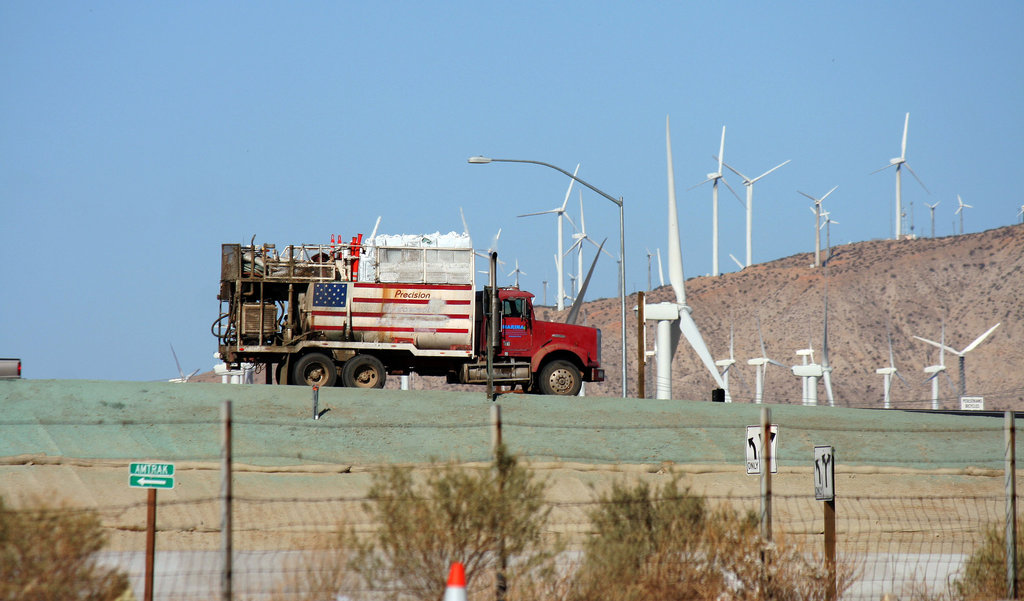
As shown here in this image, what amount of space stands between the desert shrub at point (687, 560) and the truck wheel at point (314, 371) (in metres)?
17.7

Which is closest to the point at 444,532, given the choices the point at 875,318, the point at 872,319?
the point at 872,319

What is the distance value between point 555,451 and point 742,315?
120822 millimetres

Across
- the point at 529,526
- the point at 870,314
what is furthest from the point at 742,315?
the point at 529,526

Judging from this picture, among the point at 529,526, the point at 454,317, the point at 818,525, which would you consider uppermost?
the point at 454,317

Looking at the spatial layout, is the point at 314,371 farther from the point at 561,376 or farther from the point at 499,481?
the point at 499,481

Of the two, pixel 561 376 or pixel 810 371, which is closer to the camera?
pixel 561 376

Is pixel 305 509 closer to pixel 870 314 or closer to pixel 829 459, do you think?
pixel 829 459

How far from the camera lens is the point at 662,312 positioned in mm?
41969

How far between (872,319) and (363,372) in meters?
115

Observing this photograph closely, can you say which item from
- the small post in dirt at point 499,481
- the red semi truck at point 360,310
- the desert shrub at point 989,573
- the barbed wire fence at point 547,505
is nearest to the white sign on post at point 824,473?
the desert shrub at point 989,573

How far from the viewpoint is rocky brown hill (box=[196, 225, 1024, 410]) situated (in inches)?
4776

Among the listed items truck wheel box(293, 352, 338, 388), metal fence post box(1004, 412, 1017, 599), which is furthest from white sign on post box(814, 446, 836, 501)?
truck wheel box(293, 352, 338, 388)

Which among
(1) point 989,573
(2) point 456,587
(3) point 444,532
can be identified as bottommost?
(1) point 989,573

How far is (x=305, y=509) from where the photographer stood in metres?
20.4
